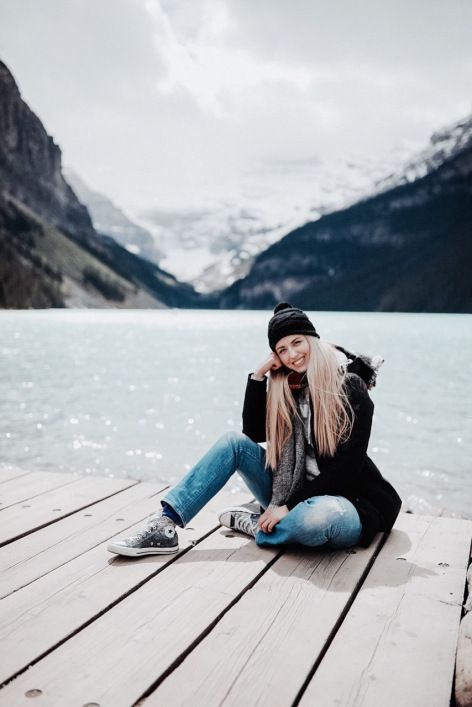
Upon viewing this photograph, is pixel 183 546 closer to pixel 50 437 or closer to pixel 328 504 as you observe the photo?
pixel 328 504

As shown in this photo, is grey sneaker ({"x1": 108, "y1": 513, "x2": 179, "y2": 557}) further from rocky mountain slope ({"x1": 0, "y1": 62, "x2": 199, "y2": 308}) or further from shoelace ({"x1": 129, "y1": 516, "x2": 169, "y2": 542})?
rocky mountain slope ({"x1": 0, "y1": 62, "x2": 199, "y2": 308})

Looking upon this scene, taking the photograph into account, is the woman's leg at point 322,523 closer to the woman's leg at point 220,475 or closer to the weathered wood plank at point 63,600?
the woman's leg at point 220,475

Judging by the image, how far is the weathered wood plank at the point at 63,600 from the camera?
279cm

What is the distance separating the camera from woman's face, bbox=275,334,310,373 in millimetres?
3973

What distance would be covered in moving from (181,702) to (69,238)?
187 m

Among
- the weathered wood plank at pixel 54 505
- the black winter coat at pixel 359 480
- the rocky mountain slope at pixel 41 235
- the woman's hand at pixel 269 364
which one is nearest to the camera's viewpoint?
the black winter coat at pixel 359 480

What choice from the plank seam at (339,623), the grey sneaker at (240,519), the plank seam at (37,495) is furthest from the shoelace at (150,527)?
the plank seam at (37,495)

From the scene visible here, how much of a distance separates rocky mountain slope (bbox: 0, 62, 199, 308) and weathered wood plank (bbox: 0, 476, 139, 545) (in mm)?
124724

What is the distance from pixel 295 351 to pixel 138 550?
1.52 m

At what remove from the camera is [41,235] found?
15962 centimetres

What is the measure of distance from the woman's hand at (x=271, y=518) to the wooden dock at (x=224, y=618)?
0.58ft

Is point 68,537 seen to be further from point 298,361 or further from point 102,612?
point 298,361

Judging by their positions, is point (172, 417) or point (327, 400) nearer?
point (327, 400)

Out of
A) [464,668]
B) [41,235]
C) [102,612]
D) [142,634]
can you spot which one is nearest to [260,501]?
[102,612]
